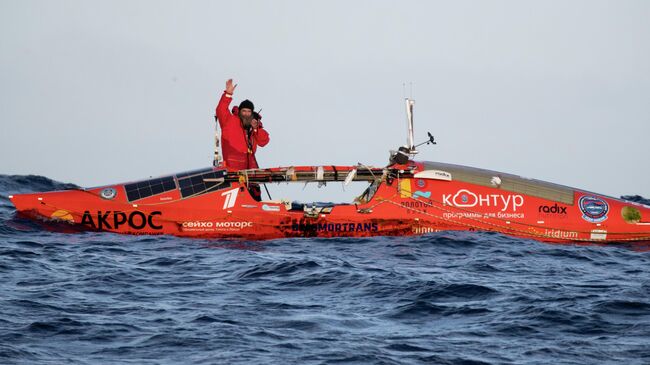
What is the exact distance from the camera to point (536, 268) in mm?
19312

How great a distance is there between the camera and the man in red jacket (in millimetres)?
24266

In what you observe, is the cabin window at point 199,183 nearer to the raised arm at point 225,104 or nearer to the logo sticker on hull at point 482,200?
the raised arm at point 225,104

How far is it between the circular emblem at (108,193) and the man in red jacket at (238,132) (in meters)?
3.02

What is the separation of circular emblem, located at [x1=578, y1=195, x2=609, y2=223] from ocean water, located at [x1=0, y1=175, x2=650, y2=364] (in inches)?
59.8

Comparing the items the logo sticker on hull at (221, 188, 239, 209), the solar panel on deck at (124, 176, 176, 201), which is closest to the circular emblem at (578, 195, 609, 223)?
the logo sticker on hull at (221, 188, 239, 209)

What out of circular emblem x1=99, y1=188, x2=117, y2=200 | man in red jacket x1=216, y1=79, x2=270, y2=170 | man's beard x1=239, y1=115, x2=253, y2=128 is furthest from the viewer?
man's beard x1=239, y1=115, x2=253, y2=128

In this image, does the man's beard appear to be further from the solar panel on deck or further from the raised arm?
the solar panel on deck

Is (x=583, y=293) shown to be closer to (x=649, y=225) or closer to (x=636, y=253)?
(x=636, y=253)

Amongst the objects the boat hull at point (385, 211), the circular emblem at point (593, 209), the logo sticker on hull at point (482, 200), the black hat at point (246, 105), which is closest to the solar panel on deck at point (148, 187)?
the boat hull at point (385, 211)

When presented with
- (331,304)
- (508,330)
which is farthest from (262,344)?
(508,330)

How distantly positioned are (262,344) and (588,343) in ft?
15.3

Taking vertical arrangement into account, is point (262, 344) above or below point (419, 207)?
below

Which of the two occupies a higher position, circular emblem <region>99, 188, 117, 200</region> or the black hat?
the black hat

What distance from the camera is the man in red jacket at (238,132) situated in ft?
79.6
